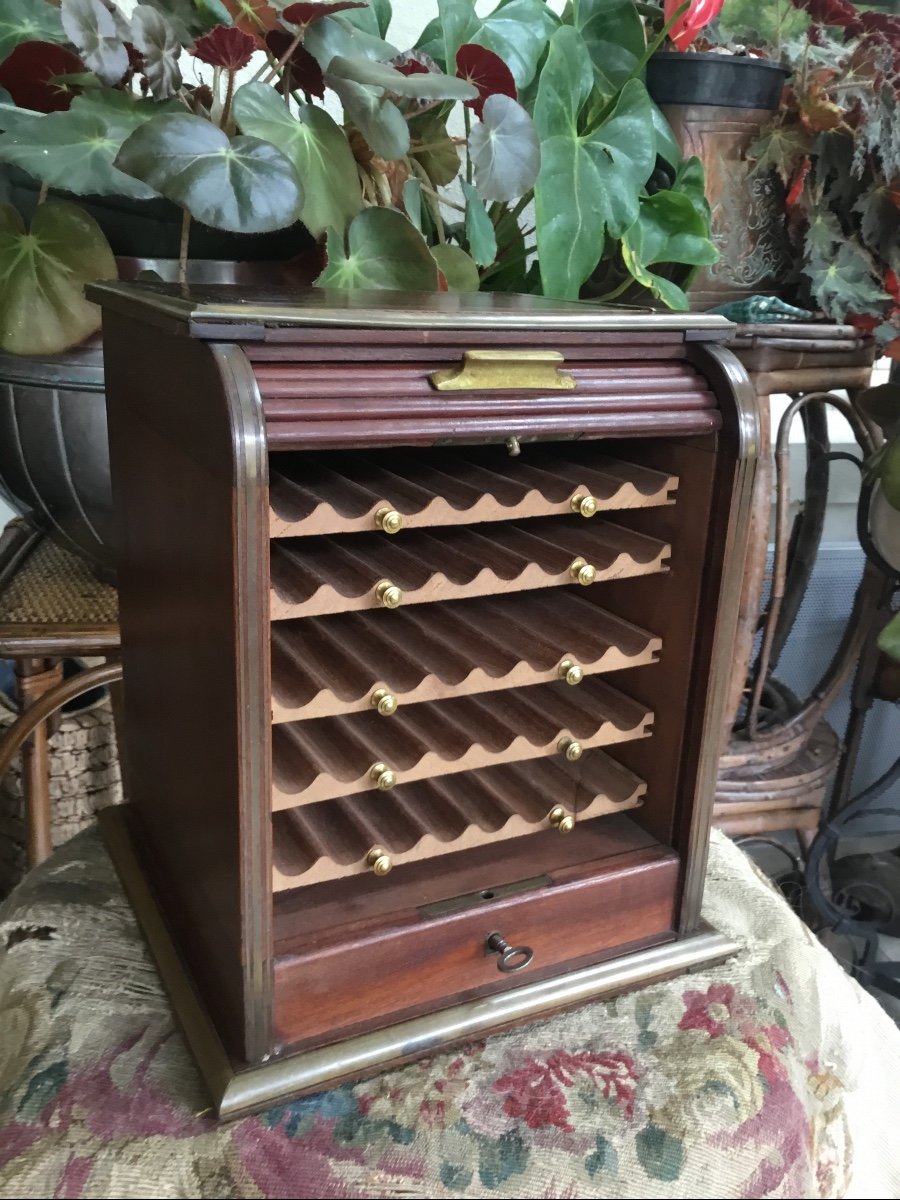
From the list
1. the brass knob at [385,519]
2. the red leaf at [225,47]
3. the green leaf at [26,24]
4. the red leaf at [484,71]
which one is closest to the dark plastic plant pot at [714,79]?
the red leaf at [484,71]

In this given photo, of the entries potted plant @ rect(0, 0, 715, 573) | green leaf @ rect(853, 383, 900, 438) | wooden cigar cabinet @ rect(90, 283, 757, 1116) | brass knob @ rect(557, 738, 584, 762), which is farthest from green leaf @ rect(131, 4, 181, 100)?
green leaf @ rect(853, 383, 900, 438)

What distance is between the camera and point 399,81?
0.70 meters

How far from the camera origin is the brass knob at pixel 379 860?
2.00 ft

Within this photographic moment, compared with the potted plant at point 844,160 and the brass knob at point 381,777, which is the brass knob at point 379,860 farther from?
the potted plant at point 844,160

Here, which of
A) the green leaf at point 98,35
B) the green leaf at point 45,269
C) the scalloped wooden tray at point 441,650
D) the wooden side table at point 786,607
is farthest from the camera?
the wooden side table at point 786,607

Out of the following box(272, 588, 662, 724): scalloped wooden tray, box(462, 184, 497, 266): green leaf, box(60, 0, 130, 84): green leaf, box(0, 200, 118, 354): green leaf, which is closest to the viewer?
box(272, 588, 662, 724): scalloped wooden tray

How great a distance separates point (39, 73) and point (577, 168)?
0.46m

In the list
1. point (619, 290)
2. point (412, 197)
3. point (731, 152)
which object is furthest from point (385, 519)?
point (731, 152)

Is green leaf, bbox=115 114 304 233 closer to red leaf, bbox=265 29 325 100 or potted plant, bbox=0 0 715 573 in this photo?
potted plant, bbox=0 0 715 573

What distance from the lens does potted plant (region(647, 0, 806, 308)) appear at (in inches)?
38.6

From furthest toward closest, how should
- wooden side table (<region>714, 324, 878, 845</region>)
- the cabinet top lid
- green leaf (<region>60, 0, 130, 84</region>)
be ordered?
wooden side table (<region>714, 324, 878, 845</region>) < green leaf (<region>60, 0, 130, 84</region>) < the cabinet top lid

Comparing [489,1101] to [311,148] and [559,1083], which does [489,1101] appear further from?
[311,148]

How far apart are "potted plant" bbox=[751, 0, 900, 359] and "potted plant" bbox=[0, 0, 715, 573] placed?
0.14 meters

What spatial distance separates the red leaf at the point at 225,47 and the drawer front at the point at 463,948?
2.08 ft
